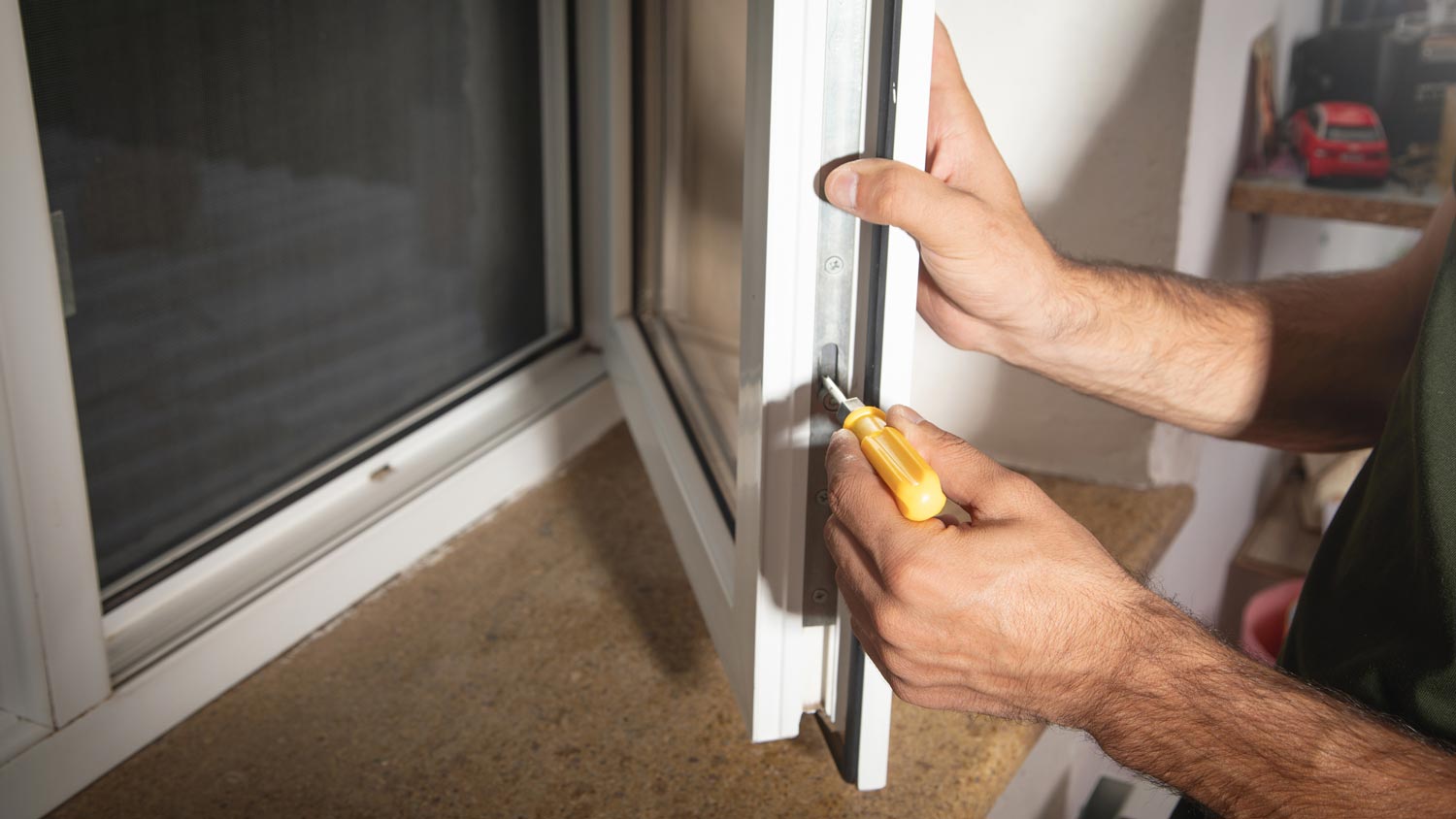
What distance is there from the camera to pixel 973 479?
603 millimetres

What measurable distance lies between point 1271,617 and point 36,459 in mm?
1265

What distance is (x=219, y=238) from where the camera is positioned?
0.86 metres

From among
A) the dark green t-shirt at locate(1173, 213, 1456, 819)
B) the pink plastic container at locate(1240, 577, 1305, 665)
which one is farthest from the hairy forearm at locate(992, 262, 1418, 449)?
the pink plastic container at locate(1240, 577, 1305, 665)

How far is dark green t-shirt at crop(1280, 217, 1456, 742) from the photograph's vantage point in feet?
2.06

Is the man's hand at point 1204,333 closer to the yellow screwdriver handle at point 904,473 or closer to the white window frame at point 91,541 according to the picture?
the yellow screwdriver handle at point 904,473

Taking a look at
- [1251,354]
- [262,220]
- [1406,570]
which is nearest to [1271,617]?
[1251,354]

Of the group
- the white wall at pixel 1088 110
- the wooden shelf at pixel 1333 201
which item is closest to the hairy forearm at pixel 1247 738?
the white wall at pixel 1088 110

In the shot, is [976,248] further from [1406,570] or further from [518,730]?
[518,730]

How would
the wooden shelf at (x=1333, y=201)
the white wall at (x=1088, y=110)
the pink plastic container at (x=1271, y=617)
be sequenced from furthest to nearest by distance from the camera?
the pink plastic container at (x=1271, y=617) < the wooden shelf at (x=1333, y=201) < the white wall at (x=1088, y=110)

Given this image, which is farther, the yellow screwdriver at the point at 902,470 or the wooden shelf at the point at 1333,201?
the wooden shelf at the point at 1333,201

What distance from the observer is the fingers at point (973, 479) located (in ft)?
1.95

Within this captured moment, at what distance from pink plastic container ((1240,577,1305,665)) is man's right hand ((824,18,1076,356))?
720mm

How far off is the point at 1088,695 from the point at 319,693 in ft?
1.87

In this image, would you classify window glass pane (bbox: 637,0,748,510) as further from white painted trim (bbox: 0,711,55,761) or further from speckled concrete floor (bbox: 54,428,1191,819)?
white painted trim (bbox: 0,711,55,761)
